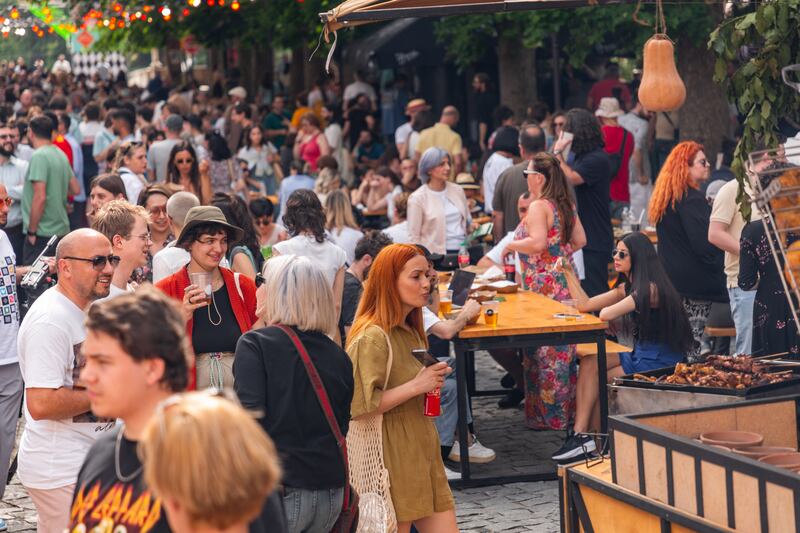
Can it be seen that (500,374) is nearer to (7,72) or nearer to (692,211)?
(692,211)

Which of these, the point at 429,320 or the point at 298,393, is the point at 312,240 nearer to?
the point at 429,320

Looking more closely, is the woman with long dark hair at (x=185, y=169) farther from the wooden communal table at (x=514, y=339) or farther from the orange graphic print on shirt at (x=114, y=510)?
the orange graphic print on shirt at (x=114, y=510)

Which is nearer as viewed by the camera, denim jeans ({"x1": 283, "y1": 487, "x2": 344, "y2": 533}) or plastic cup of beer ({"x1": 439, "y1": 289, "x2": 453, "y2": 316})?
denim jeans ({"x1": 283, "y1": 487, "x2": 344, "y2": 533})

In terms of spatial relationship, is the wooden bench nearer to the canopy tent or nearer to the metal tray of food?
the metal tray of food

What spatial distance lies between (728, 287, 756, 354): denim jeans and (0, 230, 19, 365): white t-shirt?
467cm

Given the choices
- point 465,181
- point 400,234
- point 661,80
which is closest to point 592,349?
point 400,234

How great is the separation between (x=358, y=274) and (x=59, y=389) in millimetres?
3812

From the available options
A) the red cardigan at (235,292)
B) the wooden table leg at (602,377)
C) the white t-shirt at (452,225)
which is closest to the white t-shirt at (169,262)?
the red cardigan at (235,292)

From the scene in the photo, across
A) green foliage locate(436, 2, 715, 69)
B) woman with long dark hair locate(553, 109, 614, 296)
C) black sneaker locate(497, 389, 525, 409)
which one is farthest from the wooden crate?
green foliage locate(436, 2, 715, 69)

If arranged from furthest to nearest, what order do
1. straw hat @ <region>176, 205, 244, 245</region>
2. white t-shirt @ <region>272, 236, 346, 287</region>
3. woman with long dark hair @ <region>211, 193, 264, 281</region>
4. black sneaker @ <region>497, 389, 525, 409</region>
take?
black sneaker @ <region>497, 389, 525, 409</region> < white t-shirt @ <region>272, 236, 346, 287</region> < woman with long dark hair @ <region>211, 193, 264, 281</region> < straw hat @ <region>176, 205, 244, 245</region>

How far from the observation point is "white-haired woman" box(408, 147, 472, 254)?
10602 mm

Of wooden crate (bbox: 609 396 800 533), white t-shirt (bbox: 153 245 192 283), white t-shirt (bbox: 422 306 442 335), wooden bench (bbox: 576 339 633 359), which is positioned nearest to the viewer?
wooden crate (bbox: 609 396 800 533)

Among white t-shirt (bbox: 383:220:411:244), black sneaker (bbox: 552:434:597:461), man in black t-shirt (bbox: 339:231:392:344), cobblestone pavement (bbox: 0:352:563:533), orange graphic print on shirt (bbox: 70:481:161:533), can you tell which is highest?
white t-shirt (bbox: 383:220:411:244)

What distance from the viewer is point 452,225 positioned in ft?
35.6
